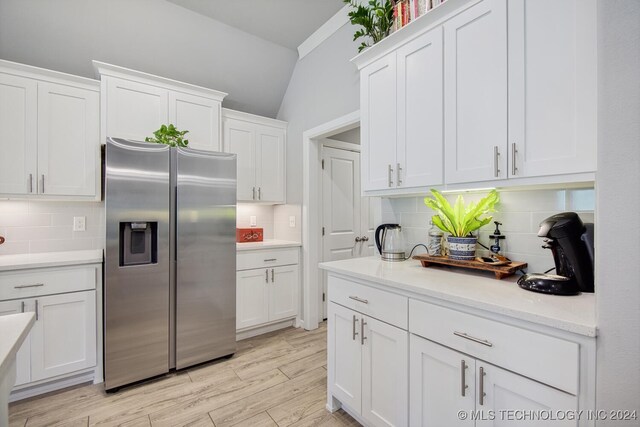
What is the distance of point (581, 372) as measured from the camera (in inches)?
34.5

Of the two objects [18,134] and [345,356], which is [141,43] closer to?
[18,134]

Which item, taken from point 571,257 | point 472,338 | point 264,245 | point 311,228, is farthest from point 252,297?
point 571,257

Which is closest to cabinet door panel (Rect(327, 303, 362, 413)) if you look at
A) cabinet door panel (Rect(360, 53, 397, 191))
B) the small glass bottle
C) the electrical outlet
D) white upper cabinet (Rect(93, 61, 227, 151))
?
the small glass bottle

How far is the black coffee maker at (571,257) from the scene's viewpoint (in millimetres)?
1175

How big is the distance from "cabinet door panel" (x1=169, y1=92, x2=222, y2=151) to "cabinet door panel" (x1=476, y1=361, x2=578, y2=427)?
2.86 m

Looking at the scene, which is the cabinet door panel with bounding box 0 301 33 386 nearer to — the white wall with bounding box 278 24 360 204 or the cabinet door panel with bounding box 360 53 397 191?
the white wall with bounding box 278 24 360 204

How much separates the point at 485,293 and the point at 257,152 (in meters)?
2.75

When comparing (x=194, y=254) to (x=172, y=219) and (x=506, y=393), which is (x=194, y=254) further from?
(x=506, y=393)

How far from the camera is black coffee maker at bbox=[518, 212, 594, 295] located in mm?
1175

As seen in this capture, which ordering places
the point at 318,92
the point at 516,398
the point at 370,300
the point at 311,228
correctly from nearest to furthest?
1. the point at 516,398
2. the point at 370,300
3. the point at 318,92
4. the point at 311,228

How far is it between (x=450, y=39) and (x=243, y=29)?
225 centimetres

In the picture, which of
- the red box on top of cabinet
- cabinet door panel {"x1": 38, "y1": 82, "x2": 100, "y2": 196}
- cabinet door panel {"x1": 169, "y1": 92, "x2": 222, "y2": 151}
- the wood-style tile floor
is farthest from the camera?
the red box on top of cabinet

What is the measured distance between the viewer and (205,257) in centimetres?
242

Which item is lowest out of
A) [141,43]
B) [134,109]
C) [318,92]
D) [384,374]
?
[384,374]
